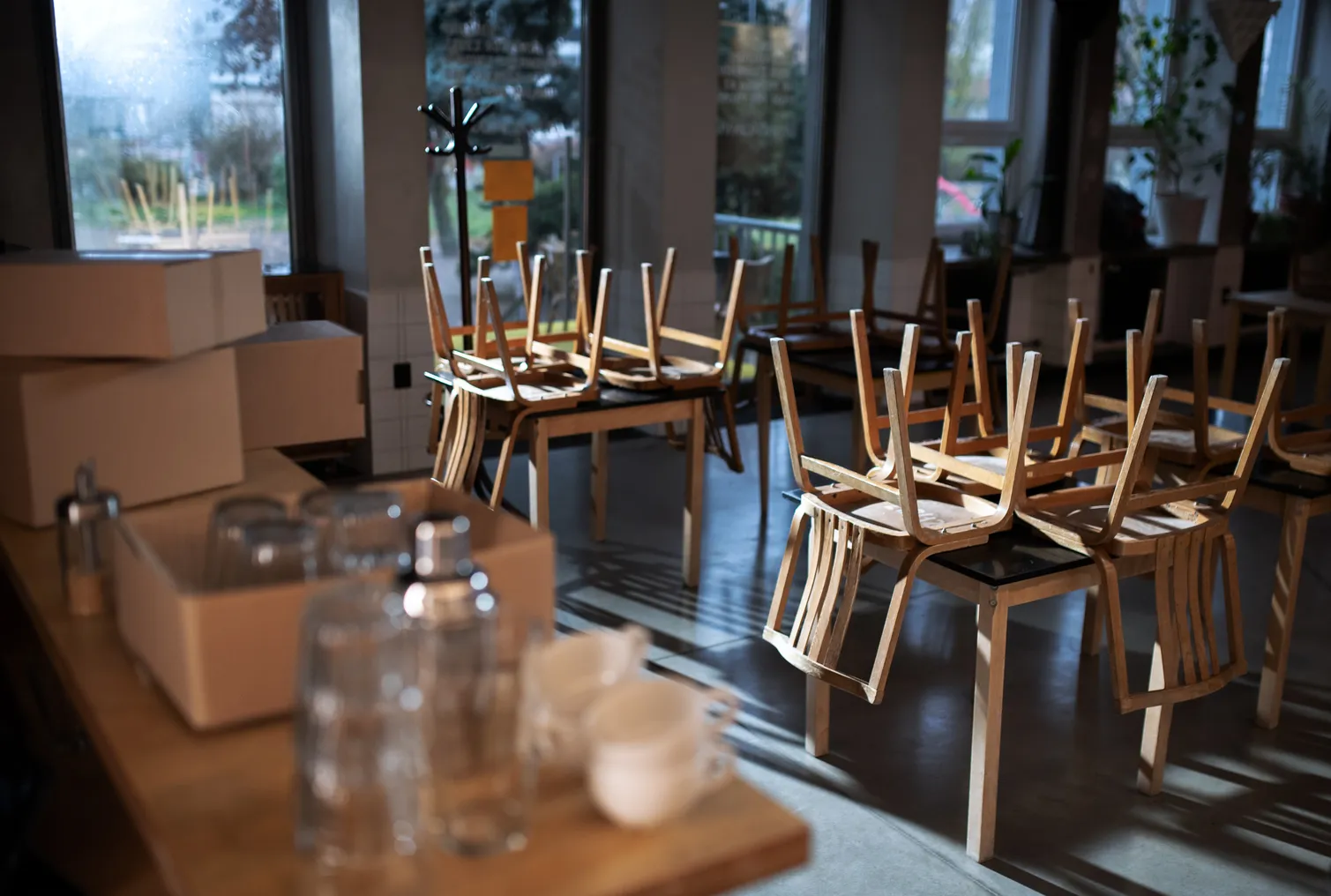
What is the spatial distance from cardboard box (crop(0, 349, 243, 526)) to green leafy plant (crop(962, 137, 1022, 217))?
18.9ft

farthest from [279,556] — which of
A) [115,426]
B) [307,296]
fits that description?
[307,296]

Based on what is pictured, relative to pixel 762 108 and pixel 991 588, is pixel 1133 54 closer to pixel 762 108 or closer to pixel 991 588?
pixel 762 108

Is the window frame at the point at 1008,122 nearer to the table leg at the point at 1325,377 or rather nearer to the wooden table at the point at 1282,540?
the table leg at the point at 1325,377

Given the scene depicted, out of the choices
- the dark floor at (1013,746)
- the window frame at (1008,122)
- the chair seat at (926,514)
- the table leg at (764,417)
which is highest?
the window frame at (1008,122)

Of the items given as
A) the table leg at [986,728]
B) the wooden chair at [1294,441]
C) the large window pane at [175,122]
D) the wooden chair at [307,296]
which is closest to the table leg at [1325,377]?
the wooden chair at [1294,441]

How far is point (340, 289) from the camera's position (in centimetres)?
507

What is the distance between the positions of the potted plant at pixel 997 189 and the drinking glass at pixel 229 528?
19.8 feet

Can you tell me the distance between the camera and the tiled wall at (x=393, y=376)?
499 centimetres

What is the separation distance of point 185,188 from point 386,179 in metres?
0.80

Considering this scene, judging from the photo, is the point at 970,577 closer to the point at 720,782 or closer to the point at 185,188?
the point at 720,782

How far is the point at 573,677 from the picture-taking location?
4.15 feet

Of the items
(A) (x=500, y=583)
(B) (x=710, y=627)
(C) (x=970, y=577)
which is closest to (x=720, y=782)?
(A) (x=500, y=583)

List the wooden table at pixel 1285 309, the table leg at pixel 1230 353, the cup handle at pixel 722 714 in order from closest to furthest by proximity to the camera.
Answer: the cup handle at pixel 722 714, the table leg at pixel 1230 353, the wooden table at pixel 1285 309

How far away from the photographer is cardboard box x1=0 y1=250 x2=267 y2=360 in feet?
5.99
